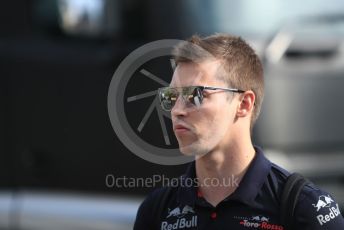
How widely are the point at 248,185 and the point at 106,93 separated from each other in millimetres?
2831

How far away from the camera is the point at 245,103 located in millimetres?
2191

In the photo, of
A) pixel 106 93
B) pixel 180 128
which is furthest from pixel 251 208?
pixel 106 93

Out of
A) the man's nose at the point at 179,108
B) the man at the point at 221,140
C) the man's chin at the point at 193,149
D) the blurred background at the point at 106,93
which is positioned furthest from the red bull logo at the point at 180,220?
the blurred background at the point at 106,93

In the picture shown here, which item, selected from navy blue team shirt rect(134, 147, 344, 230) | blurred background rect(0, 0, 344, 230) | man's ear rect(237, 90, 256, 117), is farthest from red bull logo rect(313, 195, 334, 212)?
blurred background rect(0, 0, 344, 230)

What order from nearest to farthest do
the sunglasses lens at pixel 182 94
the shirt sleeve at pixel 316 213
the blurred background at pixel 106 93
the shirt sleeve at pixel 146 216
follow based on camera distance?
the shirt sleeve at pixel 316 213, the sunglasses lens at pixel 182 94, the shirt sleeve at pixel 146 216, the blurred background at pixel 106 93

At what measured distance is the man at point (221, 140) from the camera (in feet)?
6.99

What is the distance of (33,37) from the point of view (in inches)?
206

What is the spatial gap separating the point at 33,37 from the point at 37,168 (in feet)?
2.79

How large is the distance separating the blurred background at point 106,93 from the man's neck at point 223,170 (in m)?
2.09

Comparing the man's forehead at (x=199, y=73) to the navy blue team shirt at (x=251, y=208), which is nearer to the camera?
the navy blue team shirt at (x=251, y=208)

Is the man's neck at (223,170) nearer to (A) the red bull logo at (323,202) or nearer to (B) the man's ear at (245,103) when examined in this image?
(B) the man's ear at (245,103)

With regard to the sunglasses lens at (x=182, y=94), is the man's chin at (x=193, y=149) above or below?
below

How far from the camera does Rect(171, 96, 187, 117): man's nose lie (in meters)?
2.16

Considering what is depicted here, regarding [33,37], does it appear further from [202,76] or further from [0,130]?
[202,76]
